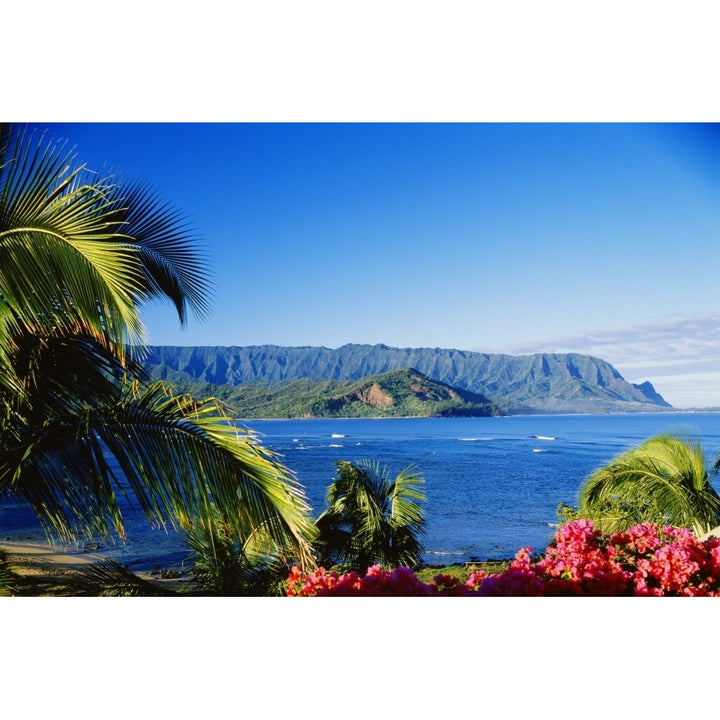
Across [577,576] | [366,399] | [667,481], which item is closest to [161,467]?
[577,576]


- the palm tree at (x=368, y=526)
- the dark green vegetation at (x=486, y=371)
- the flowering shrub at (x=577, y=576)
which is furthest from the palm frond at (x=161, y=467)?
the dark green vegetation at (x=486, y=371)

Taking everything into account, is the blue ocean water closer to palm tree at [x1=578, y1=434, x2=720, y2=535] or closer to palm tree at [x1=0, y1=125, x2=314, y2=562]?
palm tree at [x1=578, y1=434, x2=720, y2=535]

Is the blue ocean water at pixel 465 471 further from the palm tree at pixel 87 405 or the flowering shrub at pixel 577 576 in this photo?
the palm tree at pixel 87 405

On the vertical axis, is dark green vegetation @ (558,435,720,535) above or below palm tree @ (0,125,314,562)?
below

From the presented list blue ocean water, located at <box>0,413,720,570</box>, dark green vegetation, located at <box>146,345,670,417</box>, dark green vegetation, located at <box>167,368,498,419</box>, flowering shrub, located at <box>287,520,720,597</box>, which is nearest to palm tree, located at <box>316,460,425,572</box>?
flowering shrub, located at <box>287,520,720,597</box>

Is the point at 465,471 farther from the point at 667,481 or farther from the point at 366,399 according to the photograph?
the point at 667,481
